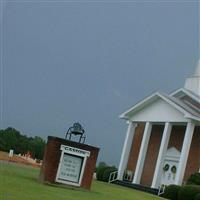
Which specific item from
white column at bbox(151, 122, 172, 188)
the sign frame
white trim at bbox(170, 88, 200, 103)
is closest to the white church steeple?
white trim at bbox(170, 88, 200, 103)

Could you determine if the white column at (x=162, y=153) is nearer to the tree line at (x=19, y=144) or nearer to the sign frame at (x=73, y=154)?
the sign frame at (x=73, y=154)

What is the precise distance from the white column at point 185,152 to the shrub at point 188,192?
6.77 meters

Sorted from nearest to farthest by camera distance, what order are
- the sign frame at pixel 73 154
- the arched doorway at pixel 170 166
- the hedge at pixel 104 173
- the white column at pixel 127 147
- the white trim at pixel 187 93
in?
the sign frame at pixel 73 154 < the arched doorway at pixel 170 166 < the white trim at pixel 187 93 < the hedge at pixel 104 173 < the white column at pixel 127 147

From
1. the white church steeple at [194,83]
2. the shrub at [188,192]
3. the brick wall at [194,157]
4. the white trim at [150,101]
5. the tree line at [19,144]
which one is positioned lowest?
the tree line at [19,144]

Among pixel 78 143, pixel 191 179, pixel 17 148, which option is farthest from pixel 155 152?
pixel 17 148

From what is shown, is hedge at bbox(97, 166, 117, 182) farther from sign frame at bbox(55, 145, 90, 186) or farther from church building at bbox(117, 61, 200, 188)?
sign frame at bbox(55, 145, 90, 186)

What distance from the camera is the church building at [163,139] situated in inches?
1441

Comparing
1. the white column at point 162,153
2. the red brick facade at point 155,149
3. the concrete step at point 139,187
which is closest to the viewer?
the concrete step at point 139,187

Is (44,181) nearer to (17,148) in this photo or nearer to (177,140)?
(177,140)

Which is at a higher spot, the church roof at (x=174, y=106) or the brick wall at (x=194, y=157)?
the church roof at (x=174, y=106)

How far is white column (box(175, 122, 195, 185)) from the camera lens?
35594mm

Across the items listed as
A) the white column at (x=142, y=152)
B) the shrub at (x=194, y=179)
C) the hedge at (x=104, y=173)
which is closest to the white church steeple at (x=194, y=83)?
the white column at (x=142, y=152)

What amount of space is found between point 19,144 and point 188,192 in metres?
40.3

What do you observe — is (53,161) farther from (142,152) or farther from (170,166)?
(142,152)
